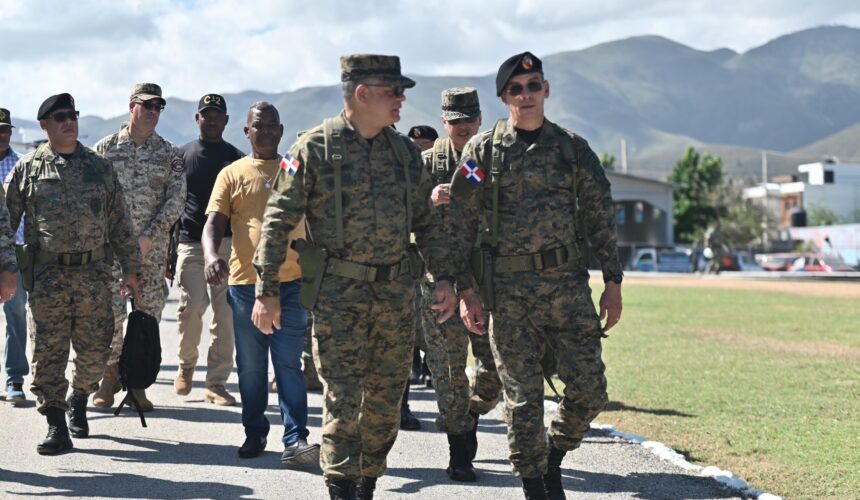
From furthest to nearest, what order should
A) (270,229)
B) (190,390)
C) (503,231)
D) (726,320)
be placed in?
(726,320) < (190,390) < (503,231) < (270,229)

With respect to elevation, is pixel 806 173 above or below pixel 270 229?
above

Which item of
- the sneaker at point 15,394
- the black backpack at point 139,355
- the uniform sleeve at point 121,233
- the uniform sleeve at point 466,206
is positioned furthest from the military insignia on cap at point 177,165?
the uniform sleeve at point 466,206

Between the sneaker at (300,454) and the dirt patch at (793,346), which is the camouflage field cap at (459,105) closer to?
the sneaker at (300,454)

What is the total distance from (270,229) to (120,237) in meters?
2.78

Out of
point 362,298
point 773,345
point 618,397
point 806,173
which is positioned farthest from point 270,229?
point 806,173

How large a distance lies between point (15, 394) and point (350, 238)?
5127mm

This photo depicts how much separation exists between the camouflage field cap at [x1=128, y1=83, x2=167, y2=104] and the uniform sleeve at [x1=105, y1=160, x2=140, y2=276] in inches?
52.7

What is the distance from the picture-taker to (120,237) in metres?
7.65

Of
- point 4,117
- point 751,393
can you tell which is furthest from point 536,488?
point 4,117

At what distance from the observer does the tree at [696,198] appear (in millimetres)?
91125

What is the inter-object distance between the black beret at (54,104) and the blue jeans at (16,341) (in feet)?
8.18

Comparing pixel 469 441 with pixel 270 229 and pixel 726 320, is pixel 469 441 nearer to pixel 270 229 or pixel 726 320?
pixel 270 229

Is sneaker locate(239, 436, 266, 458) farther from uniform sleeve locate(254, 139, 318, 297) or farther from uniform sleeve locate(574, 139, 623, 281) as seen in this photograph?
uniform sleeve locate(574, 139, 623, 281)

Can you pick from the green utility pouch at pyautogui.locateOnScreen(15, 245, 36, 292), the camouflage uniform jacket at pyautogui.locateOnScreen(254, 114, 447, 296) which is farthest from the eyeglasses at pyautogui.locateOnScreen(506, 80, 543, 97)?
the green utility pouch at pyautogui.locateOnScreen(15, 245, 36, 292)
